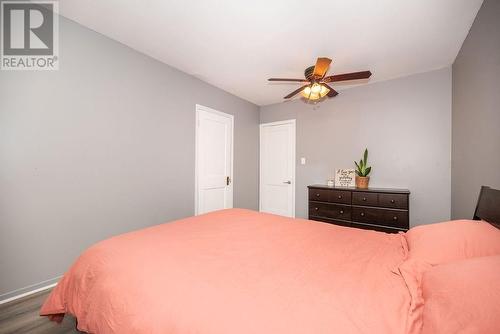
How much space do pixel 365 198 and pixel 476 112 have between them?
5.04ft

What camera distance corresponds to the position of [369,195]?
3.06 meters

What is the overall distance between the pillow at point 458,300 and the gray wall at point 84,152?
267 cm

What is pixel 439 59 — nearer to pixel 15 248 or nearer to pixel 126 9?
pixel 126 9

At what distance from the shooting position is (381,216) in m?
2.97

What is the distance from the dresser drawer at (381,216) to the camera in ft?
9.34

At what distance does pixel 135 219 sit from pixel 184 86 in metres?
1.97

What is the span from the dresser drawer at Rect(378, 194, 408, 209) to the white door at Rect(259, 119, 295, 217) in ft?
5.29

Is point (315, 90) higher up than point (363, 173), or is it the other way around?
point (315, 90)

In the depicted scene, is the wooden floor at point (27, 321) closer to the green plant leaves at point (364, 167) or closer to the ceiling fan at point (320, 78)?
the ceiling fan at point (320, 78)

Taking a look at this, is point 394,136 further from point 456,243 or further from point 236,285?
point 236,285

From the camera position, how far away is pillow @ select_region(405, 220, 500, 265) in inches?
40.4

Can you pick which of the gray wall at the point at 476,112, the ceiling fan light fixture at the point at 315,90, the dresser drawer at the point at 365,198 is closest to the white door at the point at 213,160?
the ceiling fan light fixture at the point at 315,90

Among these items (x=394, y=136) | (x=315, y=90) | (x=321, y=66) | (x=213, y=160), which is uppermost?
(x=321, y=66)

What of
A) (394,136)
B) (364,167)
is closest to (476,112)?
(394,136)
